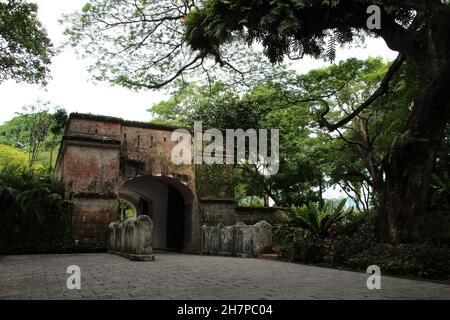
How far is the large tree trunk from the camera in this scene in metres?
6.98

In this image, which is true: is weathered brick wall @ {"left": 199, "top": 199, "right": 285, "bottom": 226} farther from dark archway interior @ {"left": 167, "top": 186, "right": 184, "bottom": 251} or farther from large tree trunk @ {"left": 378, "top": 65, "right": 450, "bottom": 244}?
large tree trunk @ {"left": 378, "top": 65, "right": 450, "bottom": 244}

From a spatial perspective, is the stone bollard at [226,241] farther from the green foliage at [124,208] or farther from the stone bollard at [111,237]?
the green foliage at [124,208]

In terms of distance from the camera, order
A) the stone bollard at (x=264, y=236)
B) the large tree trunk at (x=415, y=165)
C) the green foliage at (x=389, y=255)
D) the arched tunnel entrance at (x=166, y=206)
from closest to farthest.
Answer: the green foliage at (x=389, y=255)
the large tree trunk at (x=415, y=165)
the stone bollard at (x=264, y=236)
the arched tunnel entrance at (x=166, y=206)

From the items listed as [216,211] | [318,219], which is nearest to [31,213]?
[216,211]

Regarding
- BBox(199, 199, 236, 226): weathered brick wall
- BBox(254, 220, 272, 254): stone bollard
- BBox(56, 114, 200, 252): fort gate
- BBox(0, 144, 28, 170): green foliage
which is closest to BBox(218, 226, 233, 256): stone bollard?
BBox(254, 220, 272, 254): stone bollard

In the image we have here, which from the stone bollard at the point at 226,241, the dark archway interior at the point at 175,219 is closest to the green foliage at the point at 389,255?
the stone bollard at the point at 226,241

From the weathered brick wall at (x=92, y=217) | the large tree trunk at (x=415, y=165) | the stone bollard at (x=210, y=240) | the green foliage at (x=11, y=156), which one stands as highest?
the green foliage at (x=11, y=156)

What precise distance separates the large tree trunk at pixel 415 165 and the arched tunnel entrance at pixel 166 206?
30.0 feet

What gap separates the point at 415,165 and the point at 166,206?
13512mm

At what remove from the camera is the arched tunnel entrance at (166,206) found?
51.5ft

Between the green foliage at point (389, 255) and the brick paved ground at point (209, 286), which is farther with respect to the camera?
the green foliage at point (389, 255)

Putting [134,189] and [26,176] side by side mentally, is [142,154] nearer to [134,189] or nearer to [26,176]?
[26,176]

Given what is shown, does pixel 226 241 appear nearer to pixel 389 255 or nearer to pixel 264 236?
pixel 264 236

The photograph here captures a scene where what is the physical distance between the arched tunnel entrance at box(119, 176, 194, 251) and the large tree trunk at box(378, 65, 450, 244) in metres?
9.16
